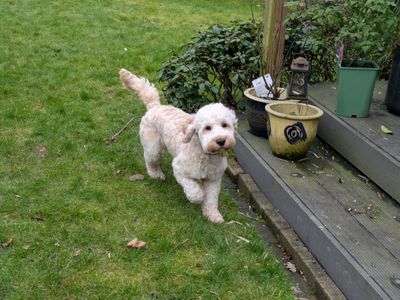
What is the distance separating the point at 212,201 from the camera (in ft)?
12.3

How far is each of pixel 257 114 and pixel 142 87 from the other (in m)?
1.06

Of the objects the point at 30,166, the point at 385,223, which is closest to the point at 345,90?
the point at 385,223

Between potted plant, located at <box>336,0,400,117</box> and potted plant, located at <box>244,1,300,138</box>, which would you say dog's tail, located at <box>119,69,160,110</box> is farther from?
potted plant, located at <box>336,0,400,117</box>

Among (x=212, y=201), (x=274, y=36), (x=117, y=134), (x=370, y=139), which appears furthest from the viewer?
(x=117, y=134)

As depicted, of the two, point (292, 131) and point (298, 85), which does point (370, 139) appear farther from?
point (298, 85)

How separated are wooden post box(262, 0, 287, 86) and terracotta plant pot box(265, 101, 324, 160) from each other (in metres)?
0.73

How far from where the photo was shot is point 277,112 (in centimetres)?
413

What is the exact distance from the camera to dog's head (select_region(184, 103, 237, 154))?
3311mm

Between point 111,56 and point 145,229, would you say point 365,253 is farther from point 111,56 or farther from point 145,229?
point 111,56

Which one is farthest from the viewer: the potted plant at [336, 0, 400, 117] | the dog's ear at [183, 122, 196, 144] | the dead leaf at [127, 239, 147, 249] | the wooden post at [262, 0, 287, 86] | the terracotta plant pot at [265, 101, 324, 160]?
the wooden post at [262, 0, 287, 86]

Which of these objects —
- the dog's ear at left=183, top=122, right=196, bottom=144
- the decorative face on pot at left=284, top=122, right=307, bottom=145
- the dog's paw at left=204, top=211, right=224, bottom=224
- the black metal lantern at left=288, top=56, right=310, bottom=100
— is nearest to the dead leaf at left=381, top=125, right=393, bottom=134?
the decorative face on pot at left=284, top=122, right=307, bottom=145

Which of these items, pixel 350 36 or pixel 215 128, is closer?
pixel 215 128

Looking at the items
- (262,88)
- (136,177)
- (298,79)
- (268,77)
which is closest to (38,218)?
(136,177)

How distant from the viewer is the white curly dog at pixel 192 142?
3.37 m
